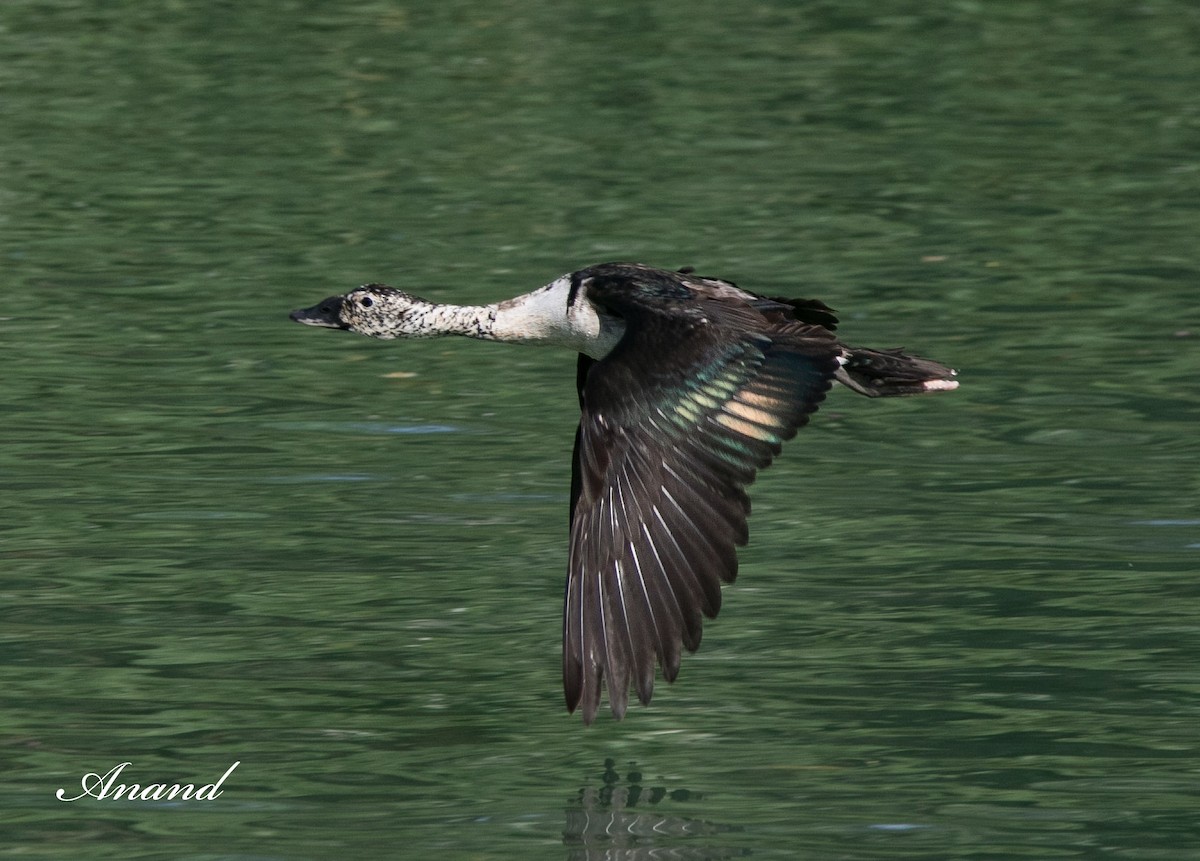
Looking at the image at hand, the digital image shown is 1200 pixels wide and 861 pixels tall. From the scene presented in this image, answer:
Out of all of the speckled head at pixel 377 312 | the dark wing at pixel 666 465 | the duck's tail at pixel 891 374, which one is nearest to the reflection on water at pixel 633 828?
the dark wing at pixel 666 465

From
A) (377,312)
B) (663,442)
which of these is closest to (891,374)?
(663,442)

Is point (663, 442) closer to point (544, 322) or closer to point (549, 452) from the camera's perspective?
point (544, 322)

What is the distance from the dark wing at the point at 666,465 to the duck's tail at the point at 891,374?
0.91 meters

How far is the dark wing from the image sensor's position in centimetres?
895

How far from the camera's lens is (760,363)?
9.84 m

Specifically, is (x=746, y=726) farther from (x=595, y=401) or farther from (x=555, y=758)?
(x=595, y=401)

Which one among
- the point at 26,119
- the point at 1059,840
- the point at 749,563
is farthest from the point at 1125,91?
the point at 1059,840

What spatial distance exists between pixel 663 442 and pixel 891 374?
6.44 ft

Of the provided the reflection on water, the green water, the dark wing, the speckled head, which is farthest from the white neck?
the reflection on water

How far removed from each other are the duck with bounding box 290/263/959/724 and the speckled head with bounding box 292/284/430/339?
4.36 feet

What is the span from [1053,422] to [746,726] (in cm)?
497

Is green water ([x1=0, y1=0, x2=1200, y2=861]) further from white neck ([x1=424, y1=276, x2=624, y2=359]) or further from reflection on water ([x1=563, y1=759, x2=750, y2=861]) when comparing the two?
white neck ([x1=424, y1=276, x2=624, y2=359])

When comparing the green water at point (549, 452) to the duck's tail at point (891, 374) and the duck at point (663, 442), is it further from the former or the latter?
the duck's tail at point (891, 374)

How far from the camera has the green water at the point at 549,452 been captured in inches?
344
